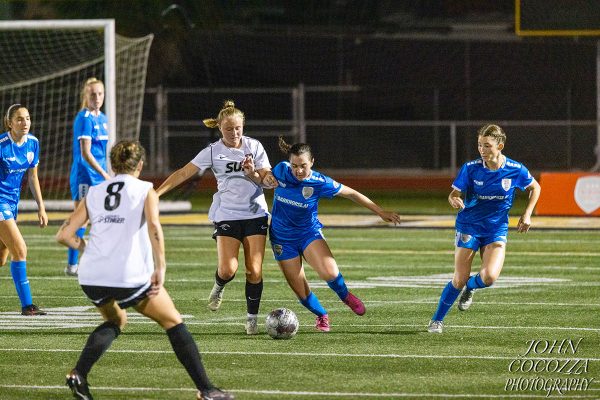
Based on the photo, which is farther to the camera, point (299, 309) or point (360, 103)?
point (360, 103)

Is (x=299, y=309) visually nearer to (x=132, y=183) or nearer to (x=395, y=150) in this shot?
(x=132, y=183)

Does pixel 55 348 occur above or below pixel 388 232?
above

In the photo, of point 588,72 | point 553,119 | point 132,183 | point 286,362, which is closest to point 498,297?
point 286,362

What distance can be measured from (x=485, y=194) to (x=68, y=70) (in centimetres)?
1611

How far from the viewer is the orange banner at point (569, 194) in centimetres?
2402

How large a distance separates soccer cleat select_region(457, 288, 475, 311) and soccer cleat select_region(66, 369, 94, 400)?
518 cm

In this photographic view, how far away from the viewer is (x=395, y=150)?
125 ft

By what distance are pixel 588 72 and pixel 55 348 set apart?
33662 mm

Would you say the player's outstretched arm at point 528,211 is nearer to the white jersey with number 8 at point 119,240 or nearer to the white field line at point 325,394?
the white field line at point 325,394

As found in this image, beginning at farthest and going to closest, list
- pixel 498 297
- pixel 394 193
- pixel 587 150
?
pixel 587 150, pixel 394 193, pixel 498 297

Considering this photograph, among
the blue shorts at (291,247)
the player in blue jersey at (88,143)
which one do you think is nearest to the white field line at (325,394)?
the blue shorts at (291,247)

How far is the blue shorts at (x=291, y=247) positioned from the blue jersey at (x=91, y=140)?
4.69 meters

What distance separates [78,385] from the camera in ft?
26.3

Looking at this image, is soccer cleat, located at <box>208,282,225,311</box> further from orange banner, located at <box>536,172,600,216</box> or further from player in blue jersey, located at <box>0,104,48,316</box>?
orange banner, located at <box>536,172,600,216</box>
